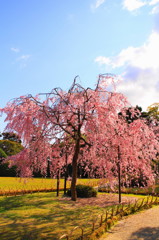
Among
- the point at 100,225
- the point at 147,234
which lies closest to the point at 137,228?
the point at 147,234

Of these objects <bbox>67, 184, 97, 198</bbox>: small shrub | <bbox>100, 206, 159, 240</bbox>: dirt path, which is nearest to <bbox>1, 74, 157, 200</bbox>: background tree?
<bbox>67, 184, 97, 198</bbox>: small shrub

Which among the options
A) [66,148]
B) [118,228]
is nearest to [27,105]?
[66,148]

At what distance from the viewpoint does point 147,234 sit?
762 cm

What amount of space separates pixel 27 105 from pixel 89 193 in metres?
6.99

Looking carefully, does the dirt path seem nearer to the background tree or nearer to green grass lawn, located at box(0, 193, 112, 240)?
green grass lawn, located at box(0, 193, 112, 240)

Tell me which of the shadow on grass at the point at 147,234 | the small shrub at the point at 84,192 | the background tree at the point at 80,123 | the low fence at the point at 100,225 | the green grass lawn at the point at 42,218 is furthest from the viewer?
the small shrub at the point at 84,192

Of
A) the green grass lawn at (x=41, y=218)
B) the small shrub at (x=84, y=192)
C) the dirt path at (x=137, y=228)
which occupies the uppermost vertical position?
the small shrub at (x=84, y=192)

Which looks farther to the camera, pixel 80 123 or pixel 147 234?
pixel 80 123

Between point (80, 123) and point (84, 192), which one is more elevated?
point (80, 123)

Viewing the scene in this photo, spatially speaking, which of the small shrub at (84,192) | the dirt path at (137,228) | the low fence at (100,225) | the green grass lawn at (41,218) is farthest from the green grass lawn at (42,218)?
the small shrub at (84,192)

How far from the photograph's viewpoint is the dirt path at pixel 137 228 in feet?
24.1

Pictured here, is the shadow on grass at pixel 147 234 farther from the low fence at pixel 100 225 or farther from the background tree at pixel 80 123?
the background tree at pixel 80 123

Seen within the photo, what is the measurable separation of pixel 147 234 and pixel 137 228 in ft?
2.26

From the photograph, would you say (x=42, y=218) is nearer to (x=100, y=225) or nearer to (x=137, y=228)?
(x=100, y=225)
